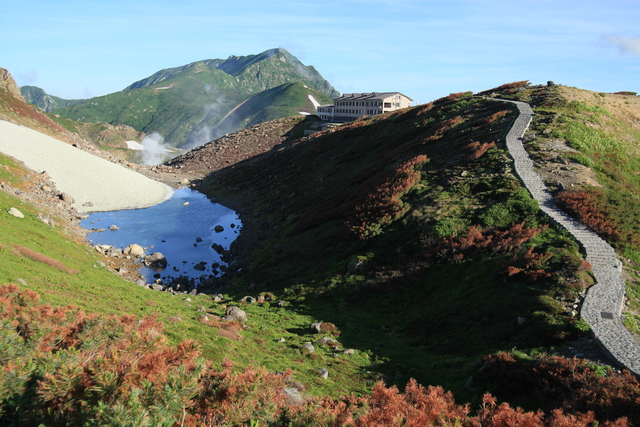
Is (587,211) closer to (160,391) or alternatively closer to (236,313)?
(236,313)

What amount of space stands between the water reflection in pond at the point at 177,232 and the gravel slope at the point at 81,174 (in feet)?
17.0

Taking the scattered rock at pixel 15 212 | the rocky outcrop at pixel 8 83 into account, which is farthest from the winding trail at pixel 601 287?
the rocky outcrop at pixel 8 83

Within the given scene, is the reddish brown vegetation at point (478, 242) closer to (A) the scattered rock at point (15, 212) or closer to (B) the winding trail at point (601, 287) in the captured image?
(B) the winding trail at point (601, 287)

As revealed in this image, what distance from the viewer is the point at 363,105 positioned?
131875 mm

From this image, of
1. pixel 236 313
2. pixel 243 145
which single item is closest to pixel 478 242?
pixel 236 313

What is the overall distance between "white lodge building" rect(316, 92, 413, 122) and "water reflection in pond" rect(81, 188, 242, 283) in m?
65.9

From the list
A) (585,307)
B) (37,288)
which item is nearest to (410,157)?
(585,307)

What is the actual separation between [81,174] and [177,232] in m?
35.4

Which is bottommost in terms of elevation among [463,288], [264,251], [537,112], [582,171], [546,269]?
[264,251]

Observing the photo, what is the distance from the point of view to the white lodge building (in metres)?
127

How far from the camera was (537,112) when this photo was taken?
53.7 meters

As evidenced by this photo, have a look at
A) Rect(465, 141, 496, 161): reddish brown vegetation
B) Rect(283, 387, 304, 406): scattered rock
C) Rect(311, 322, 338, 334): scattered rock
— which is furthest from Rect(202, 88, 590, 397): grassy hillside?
Rect(283, 387, 304, 406): scattered rock

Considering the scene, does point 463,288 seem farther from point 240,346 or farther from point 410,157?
point 410,157

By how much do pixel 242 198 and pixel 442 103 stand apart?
45479mm
